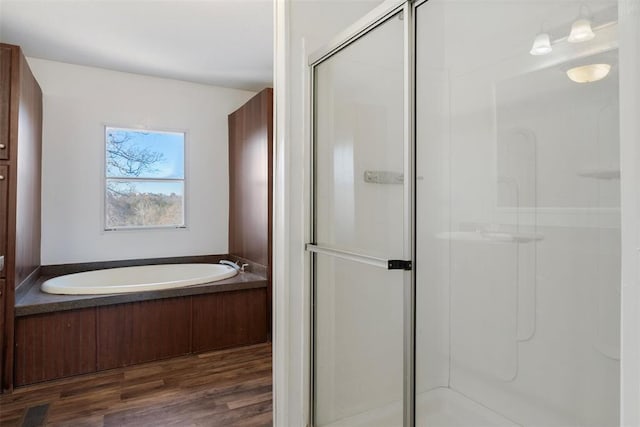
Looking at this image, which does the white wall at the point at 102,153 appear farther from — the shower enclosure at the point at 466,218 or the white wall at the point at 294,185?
the shower enclosure at the point at 466,218

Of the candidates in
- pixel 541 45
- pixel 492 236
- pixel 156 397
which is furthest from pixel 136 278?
pixel 541 45

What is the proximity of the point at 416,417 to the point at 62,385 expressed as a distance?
224cm

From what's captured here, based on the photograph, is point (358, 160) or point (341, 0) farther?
point (341, 0)

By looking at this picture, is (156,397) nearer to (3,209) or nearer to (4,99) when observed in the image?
(3,209)

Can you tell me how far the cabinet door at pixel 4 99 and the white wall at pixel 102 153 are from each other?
0.96 m

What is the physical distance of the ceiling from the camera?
246 centimetres

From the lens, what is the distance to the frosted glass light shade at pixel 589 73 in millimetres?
1123

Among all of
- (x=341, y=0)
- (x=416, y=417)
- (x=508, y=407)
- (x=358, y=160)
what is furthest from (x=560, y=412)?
(x=341, y=0)

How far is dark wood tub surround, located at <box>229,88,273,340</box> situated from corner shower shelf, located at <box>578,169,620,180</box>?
7.88ft

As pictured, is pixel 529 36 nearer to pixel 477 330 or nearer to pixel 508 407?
pixel 477 330

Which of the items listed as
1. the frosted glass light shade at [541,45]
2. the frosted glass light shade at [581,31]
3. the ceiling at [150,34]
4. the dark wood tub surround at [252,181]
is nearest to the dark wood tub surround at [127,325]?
the dark wood tub surround at [252,181]

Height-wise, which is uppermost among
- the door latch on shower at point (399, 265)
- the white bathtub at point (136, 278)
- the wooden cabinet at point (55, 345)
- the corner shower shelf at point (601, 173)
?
the corner shower shelf at point (601, 173)

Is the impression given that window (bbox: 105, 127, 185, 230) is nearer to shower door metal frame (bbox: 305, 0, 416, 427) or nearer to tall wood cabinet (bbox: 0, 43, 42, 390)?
tall wood cabinet (bbox: 0, 43, 42, 390)

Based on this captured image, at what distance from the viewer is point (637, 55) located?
2.31 feet
